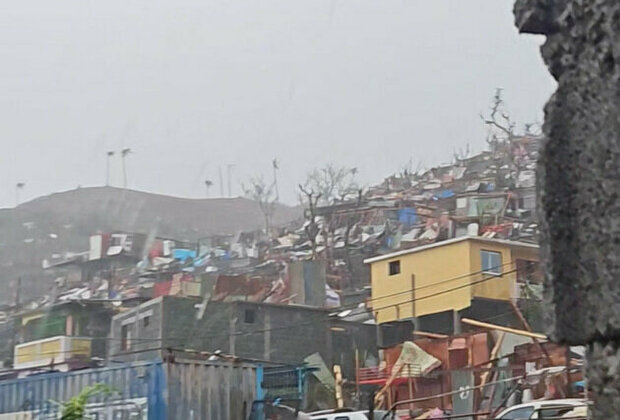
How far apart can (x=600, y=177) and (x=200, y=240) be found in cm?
5424

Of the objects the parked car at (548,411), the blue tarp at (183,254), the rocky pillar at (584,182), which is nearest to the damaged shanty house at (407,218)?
the blue tarp at (183,254)

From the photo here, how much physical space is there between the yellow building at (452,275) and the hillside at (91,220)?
849 inches

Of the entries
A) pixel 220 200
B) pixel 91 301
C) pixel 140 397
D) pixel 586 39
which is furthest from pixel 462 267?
pixel 220 200

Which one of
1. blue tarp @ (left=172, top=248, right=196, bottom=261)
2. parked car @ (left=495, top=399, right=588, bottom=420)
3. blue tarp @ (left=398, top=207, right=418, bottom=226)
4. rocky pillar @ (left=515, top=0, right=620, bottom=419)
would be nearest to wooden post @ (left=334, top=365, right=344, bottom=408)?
parked car @ (left=495, top=399, right=588, bottom=420)

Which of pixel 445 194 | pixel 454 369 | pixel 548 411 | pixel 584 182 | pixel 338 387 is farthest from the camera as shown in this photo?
pixel 445 194

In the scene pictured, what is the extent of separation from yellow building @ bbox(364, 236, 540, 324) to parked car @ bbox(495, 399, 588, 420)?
578 inches

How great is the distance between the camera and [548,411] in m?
12.5

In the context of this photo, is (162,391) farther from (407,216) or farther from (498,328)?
(407,216)

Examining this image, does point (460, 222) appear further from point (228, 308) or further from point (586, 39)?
point (586, 39)

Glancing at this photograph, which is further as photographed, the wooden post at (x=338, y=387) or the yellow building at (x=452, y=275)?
the yellow building at (x=452, y=275)

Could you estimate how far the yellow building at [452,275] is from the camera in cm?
2848

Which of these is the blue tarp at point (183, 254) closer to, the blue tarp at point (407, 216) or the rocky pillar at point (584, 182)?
the blue tarp at point (407, 216)

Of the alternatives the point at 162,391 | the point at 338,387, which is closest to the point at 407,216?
the point at 338,387

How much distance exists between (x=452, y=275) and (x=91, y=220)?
35.4 m
